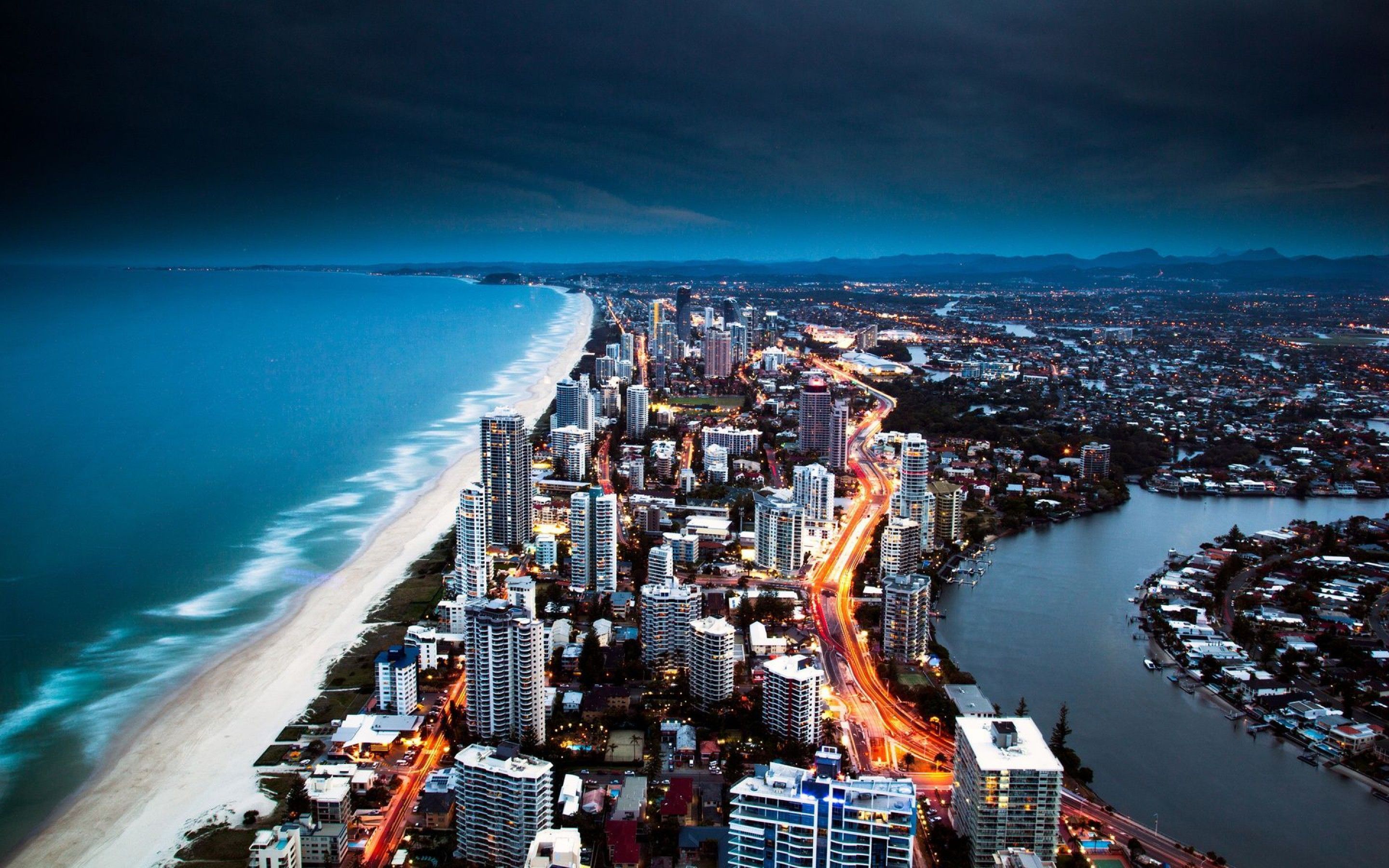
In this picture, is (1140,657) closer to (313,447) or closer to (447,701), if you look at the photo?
(447,701)

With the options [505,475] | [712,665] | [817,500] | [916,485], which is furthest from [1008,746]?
[505,475]

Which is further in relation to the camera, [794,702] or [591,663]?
[591,663]

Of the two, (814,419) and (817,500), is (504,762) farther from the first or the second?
(814,419)

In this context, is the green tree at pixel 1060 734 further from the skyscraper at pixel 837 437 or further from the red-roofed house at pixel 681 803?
the skyscraper at pixel 837 437

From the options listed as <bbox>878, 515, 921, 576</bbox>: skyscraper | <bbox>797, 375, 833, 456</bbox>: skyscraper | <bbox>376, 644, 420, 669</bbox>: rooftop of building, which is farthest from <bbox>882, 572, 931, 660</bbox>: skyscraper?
<bbox>797, 375, 833, 456</bbox>: skyscraper

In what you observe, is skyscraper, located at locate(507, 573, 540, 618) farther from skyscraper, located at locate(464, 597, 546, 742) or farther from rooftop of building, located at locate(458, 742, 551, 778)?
rooftop of building, located at locate(458, 742, 551, 778)

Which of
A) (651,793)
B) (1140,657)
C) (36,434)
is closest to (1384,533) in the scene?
(1140,657)

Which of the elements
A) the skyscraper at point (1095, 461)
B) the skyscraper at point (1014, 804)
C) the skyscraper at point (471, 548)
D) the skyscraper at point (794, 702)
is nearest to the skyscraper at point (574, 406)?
the skyscraper at point (471, 548)
